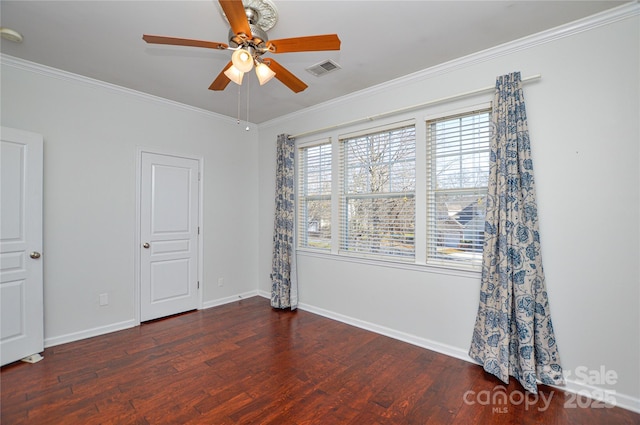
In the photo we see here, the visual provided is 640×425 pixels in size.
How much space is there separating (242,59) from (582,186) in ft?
8.64

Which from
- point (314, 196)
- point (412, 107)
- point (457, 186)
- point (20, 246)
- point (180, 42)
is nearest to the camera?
point (180, 42)

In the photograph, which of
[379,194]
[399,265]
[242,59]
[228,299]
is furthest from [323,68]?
[228,299]

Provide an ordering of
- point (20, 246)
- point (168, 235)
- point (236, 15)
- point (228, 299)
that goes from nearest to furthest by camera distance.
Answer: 1. point (236, 15)
2. point (20, 246)
3. point (168, 235)
4. point (228, 299)

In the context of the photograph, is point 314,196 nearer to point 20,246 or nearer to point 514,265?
point 514,265

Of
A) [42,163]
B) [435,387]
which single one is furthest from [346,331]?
[42,163]

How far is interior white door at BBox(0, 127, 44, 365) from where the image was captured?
8.77 feet

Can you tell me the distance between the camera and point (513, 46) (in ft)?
8.34

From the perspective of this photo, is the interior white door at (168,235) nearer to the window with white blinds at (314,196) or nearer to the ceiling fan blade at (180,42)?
the window with white blinds at (314,196)

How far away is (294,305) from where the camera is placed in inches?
165

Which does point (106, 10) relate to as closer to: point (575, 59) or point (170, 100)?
point (170, 100)

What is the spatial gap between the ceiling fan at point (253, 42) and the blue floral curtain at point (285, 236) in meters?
2.06

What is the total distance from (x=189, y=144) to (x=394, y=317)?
136 inches

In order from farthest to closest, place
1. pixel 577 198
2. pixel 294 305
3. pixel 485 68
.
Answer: pixel 294 305
pixel 485 68
pixel 577 198

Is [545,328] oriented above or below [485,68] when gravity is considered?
below
